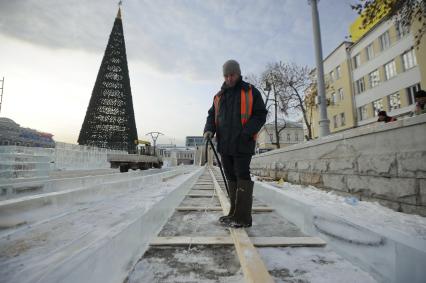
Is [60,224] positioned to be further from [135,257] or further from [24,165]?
[24,165]

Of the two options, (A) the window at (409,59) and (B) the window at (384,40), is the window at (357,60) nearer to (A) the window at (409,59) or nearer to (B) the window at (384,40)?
(B) the window at (384,40)

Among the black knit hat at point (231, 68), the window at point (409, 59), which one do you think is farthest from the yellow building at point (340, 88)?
the black knit hat at point (231, 68)

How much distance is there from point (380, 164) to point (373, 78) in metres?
24.1

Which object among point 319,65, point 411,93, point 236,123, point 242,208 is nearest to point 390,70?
point 411,93

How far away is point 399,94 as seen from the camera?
19875mm

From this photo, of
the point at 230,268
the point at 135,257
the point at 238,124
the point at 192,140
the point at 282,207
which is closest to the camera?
the point at 230,268

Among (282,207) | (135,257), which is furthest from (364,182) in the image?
(135,257)

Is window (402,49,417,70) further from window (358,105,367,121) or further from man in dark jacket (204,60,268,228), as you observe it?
man in dark jacket (204,60,268,228)

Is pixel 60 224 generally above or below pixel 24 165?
below

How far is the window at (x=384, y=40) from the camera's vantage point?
2116 cm

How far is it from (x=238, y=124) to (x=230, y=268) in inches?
63.4

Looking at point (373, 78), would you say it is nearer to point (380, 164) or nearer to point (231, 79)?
point (380, 164)

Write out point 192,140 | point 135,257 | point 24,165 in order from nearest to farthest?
point 135,257
point 24,165
point 192,140

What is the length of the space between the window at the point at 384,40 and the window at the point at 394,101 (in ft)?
14.5
